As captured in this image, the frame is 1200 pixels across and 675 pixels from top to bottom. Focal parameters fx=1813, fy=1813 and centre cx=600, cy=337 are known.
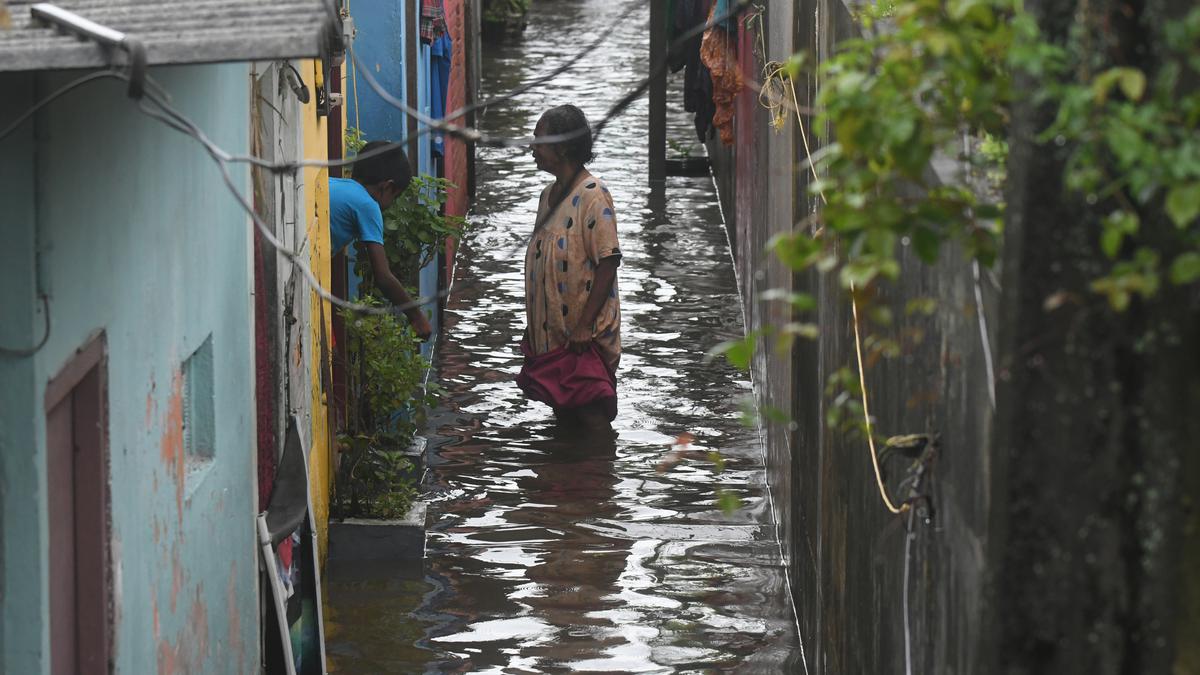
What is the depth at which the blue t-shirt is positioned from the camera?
29.2 ft

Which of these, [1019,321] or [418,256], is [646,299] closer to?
[418,256]

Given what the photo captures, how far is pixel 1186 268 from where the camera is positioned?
2299mm

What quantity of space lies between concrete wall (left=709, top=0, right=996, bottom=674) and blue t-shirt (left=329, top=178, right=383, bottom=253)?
2001 mm

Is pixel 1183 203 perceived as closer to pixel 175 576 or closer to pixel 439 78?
pixel 175 576

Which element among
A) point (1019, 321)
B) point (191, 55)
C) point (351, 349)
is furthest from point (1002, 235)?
point (351, 349)

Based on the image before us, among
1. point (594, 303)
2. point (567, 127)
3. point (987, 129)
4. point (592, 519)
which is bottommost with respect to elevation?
point (592, 519)

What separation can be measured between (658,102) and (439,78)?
4.59m

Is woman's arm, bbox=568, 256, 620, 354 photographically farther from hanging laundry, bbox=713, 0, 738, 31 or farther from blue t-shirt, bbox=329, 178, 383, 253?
hanging laundry, bbox=713, 0, 738, 31

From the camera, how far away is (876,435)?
16.5ft

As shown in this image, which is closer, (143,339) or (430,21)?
(143,339)

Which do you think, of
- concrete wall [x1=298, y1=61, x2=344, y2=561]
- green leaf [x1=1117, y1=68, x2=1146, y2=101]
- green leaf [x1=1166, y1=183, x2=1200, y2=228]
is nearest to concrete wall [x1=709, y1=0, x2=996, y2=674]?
green leaf [x1=1117, y1=68, x2=1146, y2=101]

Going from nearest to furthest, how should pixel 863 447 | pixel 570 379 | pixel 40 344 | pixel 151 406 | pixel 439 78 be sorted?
1. pixel 40 344
2. pixel 151 406
3. pixel 863 447
4. pixel 570 379
5. pixel 439 78

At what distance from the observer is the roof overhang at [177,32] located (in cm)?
319

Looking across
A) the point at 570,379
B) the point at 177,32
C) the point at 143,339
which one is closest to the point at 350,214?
the point at 570,379
